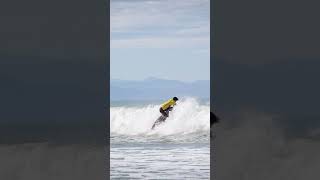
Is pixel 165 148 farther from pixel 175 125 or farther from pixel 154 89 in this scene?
pixel 154 89

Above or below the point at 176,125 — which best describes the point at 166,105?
above

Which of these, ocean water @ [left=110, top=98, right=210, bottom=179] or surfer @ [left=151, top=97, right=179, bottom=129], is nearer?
ocean water @ [left=110, top=98, right=210, bottom=179]

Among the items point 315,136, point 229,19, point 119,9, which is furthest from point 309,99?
point 119,9

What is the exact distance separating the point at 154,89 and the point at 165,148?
1390 cm

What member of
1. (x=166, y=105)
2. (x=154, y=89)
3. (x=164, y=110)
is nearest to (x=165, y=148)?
(x=164, y=110)

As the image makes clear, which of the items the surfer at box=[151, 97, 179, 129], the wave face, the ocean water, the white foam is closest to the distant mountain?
the ocean water

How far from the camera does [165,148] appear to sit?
1209 cm

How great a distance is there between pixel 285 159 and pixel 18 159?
5.04ft

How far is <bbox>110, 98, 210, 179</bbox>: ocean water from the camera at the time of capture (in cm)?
837

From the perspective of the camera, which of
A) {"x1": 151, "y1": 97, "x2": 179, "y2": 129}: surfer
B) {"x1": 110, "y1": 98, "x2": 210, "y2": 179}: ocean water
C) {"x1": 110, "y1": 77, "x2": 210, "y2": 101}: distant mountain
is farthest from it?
{"x1": 110, "y1": 77, "x2": 210, "y2": 101}: distant mountain

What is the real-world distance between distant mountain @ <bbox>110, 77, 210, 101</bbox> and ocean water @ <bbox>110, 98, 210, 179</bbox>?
5.23 meters

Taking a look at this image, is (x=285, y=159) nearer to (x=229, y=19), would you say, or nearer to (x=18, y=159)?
(x=229, y=19)

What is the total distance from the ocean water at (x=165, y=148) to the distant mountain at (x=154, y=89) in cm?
523

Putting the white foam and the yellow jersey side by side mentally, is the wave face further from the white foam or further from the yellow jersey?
the yellow jersey
